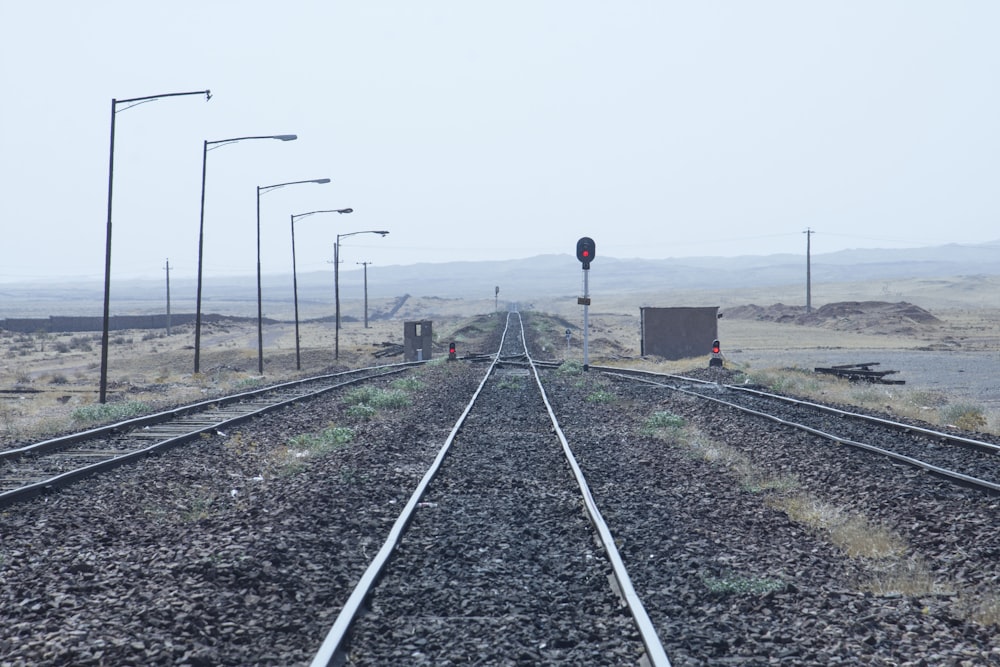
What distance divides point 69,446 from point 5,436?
3228 mm

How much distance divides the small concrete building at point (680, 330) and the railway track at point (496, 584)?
28490mm

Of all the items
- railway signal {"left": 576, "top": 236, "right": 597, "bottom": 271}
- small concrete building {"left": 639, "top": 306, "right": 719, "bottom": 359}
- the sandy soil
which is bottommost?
the sandy soil

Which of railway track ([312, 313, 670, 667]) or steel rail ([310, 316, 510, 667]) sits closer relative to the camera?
steel rail ([310, 316, 510, 667])

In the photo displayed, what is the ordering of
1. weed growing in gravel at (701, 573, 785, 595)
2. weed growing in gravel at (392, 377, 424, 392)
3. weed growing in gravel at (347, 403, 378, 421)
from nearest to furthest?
weed growing in gravel at (701, 573, 785, 595) < weed growing in gravel at (347, 403, 378, 421) < weed growing in gravel at (392, 377, 424, 392)

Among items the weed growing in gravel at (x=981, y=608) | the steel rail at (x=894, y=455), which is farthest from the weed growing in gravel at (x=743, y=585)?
the steel rail at (x=894, y=455)

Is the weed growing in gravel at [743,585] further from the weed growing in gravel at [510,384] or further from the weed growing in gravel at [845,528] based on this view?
the weed growing in gravel at [510,384]

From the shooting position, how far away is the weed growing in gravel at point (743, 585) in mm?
7367

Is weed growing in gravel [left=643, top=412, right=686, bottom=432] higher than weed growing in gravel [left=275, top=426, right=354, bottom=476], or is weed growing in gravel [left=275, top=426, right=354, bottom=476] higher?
weed growing in gravel [left=643, top=412, right=686, bottom=432]

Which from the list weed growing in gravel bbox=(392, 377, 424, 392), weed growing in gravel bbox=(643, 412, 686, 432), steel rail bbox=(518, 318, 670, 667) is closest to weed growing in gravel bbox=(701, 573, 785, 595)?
steel rail bbox=(518, 318, 670, 667)

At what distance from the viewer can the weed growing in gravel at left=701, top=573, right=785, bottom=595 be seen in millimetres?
7367

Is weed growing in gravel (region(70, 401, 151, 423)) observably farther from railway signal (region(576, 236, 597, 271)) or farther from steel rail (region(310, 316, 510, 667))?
railway signal (region(576, 236, 597, 271))

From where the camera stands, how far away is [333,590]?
7363 mm

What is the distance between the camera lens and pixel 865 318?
8519 centimetres

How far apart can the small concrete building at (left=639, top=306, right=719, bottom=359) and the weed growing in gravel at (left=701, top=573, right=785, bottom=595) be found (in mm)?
33038
